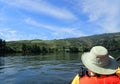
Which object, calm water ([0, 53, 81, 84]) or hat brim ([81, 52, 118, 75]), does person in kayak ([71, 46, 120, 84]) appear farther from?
calm water ([0, 53, 81, 84])

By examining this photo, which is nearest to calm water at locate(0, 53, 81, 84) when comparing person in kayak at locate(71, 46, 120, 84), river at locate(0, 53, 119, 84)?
river at locate(0, 53, 119, 84)

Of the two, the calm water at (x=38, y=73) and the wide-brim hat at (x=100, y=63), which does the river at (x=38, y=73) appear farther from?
the wide-brim hat at (x=100, y=63)

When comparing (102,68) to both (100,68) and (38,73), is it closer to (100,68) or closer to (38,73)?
(100,68)

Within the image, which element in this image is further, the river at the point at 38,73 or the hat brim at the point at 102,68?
the river at the point at 38,73

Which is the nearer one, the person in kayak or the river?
the person in kayak

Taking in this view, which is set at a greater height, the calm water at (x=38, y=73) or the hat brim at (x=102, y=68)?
the hat brim at (x=102, y=68)

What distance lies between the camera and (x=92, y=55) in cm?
623

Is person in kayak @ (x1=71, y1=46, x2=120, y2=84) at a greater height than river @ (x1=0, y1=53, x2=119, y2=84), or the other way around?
person in kayak @ (x1=71, y1=46, x2=120, y2=84)

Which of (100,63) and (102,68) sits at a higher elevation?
(100,63)

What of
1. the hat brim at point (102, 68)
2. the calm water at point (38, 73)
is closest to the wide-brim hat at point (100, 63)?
the hat brim at point (102, 68)

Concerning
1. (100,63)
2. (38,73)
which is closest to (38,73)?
(38,73)

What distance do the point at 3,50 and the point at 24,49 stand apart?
2092 cm

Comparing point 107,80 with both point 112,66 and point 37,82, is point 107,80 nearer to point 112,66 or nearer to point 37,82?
point 112,66

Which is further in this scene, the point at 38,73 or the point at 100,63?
the point at 38,73
